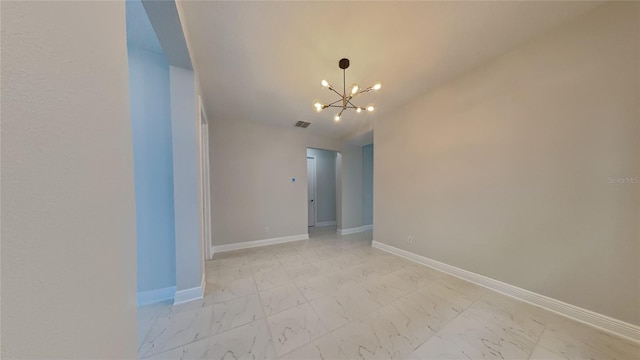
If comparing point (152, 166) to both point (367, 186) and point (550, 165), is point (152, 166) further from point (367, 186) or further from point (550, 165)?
point (367, 186)

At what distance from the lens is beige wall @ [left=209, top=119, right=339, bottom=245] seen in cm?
361

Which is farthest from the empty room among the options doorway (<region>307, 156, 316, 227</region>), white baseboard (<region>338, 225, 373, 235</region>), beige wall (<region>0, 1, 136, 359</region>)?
doorway (<region>307, 156, 316, 227</region>)

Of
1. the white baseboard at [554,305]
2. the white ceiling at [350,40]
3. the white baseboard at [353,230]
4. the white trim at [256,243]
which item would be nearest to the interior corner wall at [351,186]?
the white baseboard at [353,230]

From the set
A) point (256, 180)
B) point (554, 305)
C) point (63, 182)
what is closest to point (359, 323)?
point (554, 305)

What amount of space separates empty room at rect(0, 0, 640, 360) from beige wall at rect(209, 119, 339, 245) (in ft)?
2.30

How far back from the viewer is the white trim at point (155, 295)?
2041 millimetres

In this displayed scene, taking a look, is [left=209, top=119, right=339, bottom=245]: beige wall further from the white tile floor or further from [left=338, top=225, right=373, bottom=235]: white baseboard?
the white tile floor

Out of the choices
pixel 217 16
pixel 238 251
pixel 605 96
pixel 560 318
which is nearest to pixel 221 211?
pixel 238 251

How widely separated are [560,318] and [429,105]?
274cm

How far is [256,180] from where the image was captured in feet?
12.9

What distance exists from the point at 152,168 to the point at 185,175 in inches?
16.1

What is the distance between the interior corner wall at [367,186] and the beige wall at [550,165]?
2.52m

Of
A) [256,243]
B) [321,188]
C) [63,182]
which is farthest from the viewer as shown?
[321,188]

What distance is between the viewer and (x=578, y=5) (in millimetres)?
1660
